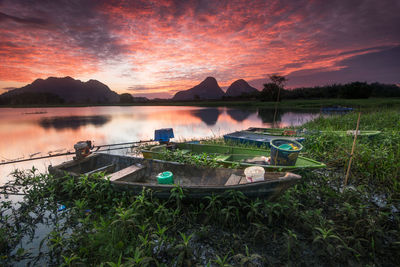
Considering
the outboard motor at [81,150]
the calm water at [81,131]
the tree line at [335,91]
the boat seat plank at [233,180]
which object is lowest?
the calm water at [81,131]

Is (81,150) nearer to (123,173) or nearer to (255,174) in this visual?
(123,173)

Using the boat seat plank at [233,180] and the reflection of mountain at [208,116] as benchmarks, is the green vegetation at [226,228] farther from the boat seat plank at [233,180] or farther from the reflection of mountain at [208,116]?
the reflection of mountain at [208,116]

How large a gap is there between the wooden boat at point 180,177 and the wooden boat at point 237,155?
21.4 inches

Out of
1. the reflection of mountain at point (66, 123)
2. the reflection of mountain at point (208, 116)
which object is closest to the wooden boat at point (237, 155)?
the reflection of mountain at point (208, 116)

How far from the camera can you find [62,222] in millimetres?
3977

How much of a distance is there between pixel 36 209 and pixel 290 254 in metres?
5.69

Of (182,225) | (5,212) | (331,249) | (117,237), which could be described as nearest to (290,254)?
(331,249)

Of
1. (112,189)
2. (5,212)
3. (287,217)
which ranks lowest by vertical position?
(5,212)

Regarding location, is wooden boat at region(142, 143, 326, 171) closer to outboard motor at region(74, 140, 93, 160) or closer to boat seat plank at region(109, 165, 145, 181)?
boat seat plank at region(109, 165, 145, 181)

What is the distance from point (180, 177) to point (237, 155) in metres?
2.23

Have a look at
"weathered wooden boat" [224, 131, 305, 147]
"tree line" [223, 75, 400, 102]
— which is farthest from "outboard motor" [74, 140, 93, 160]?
"tree line" [223, 75, 400, 102]

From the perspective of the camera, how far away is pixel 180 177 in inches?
202

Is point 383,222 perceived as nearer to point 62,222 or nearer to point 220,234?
point 220,234

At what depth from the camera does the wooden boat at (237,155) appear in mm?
4613
